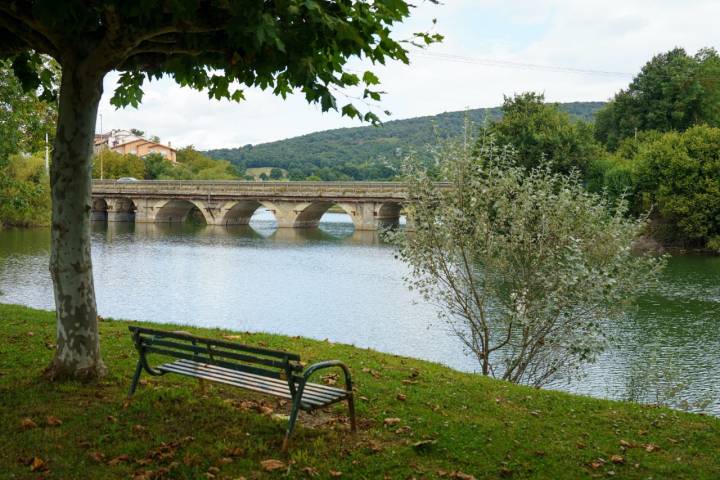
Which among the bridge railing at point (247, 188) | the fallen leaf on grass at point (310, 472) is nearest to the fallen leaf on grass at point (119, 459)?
the fallen leaf on grass at point (310, 472)

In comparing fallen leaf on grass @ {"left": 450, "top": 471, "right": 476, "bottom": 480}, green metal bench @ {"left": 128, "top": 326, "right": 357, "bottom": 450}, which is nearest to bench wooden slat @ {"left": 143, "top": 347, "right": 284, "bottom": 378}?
green metal bench @ {"left": 128, "top": 326, "right": 357, "bottom": 450}

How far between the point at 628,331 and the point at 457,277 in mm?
7745

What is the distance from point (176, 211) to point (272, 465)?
65.5m

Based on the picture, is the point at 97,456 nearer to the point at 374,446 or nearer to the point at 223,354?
the point at 223,354

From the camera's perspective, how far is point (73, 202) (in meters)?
6.83

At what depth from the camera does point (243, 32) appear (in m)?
5.55

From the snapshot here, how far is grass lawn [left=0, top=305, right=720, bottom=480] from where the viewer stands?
5.43 metres

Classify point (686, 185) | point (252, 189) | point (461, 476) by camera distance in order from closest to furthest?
1. point (461, 476)
2. point (686, 185)
3. point (252, 189)

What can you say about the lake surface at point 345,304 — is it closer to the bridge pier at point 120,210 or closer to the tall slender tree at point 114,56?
the tall slender tree at point 114,56

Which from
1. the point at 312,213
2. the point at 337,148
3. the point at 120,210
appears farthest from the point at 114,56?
the point at 337,148

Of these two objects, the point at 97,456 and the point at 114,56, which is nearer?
the point at 97,456

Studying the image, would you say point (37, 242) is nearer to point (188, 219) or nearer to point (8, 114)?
point (8, 114)

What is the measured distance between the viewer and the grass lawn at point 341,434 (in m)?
5.43

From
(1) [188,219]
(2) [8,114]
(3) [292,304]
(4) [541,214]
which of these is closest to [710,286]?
(3) [292,304]
